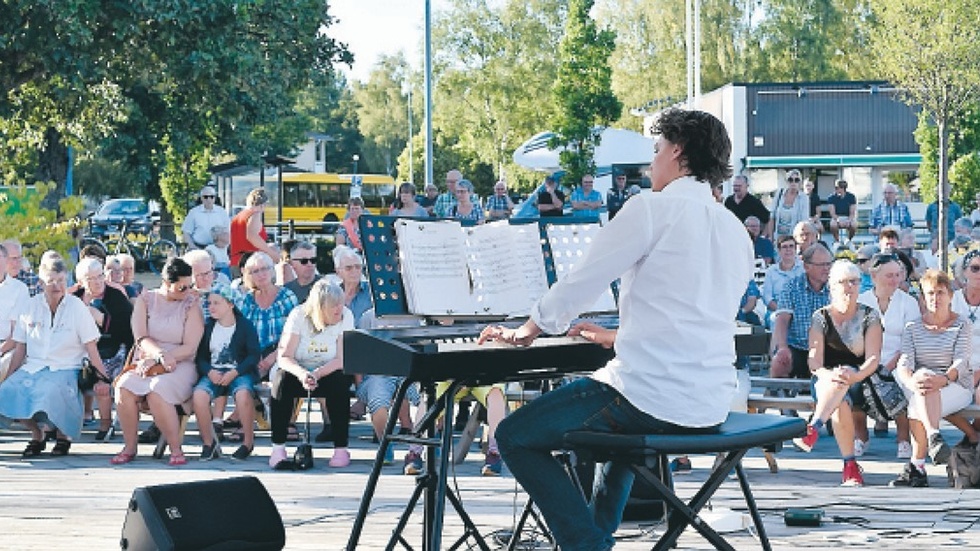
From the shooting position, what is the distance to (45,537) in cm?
621

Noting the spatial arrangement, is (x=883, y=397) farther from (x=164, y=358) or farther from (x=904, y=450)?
(x=164, y=358)

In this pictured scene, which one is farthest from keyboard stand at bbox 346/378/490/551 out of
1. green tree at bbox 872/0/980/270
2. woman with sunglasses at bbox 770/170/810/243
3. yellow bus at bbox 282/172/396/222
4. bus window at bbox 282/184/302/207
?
bus window at bbox 282/184/302/207

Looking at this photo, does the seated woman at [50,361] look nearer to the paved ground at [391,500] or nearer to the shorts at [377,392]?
the paved ground at [391,500]

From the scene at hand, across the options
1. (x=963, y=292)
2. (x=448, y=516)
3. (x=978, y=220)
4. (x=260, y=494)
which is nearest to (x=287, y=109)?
(x=978, y=220)

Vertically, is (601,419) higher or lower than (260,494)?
higher

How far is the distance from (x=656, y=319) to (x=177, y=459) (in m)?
4.95

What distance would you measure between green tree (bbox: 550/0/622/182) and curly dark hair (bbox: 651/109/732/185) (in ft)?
95.8

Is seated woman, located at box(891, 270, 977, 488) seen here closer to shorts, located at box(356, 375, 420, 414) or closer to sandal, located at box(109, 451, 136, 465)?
shorts, located at box(356, 375, 420, 414)

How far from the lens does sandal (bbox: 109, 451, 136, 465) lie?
28.5 ft

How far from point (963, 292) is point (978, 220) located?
11.3m

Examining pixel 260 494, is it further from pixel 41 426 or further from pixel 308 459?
pixel 41 426

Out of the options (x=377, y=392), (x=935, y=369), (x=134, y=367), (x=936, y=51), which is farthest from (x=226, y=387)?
(x=936, y=51)

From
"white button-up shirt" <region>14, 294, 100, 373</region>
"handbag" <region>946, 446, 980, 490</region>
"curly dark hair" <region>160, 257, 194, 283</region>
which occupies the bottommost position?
"handbag" <region>946, 446, 980, 490</region>

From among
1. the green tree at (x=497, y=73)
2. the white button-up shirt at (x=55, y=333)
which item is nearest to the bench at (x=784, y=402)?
the white button-up shirt at (x=55, y=333)
